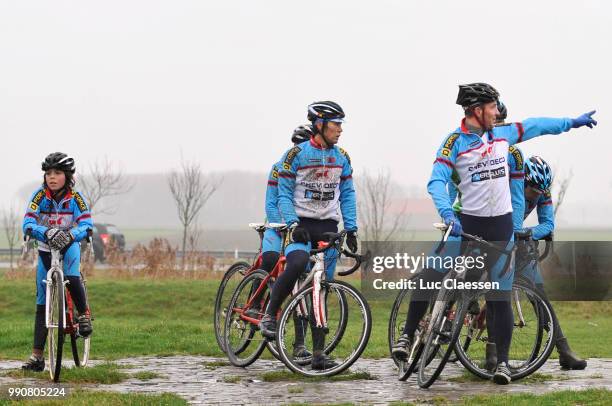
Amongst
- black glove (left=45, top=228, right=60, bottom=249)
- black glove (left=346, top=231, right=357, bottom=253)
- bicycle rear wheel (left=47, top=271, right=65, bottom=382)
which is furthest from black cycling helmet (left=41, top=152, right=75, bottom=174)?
black glove (left=346, top=231, right=357, bottom=253)

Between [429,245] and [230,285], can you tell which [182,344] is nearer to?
[230,285]

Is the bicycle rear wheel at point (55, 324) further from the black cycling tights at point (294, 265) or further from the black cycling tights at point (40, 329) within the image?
the black cycling tights at point (294, 265)

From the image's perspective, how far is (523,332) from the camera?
9.33m

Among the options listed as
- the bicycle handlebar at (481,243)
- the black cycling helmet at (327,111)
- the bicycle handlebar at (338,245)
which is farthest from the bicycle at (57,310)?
the bicycle handlebar at (481,243)

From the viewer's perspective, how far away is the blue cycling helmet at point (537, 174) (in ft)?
32.3

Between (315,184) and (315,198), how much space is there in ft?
0.44

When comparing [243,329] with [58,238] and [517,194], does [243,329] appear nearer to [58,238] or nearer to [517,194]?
[58,238]

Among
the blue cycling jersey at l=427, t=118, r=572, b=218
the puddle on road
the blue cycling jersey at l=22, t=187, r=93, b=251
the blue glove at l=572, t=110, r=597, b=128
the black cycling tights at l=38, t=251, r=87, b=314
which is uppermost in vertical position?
the blue glove at l=572, t=110, r=597, b=128

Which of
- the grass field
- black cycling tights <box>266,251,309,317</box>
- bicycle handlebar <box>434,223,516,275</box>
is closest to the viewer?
bicycle handlebar <box>434,223,516,275</box>

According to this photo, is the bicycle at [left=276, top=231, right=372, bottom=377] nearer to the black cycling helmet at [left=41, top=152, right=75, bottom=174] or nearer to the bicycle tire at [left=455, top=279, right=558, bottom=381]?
the bicycle tire at [left=455, top=279, right=558, bottom=381]

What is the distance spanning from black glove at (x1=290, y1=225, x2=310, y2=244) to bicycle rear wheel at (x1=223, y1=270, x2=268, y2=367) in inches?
37.0

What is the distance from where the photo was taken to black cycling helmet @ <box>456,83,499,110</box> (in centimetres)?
862

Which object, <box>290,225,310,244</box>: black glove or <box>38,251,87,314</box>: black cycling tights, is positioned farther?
<box>38,251,87,314</box>: black cycling tights

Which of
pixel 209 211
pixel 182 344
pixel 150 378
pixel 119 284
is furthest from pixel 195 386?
pixel 209 211
